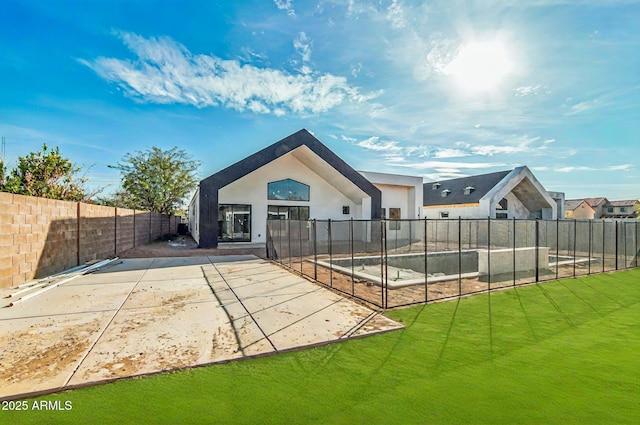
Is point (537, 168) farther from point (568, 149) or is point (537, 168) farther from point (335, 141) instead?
point (335, 141)

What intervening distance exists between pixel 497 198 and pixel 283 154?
15301 mm

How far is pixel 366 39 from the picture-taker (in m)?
8.80

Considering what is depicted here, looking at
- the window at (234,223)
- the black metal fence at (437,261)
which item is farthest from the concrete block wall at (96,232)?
the black metal fence at (437,261)

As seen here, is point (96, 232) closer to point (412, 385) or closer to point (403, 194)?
point (412, 385)

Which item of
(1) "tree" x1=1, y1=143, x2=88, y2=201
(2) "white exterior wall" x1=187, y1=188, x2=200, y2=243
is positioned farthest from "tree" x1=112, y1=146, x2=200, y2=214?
(1) "tree" x1=1, y1=143, x2=88, y2=201

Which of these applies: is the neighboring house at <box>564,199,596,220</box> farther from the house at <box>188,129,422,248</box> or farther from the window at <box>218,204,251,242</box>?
the window at <box>218,204,251,242</box>

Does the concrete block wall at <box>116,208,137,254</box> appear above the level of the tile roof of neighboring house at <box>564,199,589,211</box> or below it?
below

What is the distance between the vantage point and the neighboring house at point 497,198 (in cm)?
2061

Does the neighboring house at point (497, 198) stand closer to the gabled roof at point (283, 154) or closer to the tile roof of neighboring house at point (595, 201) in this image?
the gabled roof at point (283, 154)

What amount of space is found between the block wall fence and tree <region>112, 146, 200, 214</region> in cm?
1587

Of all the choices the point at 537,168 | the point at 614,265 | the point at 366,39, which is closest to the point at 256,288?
the point at 366,39

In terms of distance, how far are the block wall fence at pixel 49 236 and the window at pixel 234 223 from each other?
14.6 ft

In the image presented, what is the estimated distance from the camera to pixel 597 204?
49.3m

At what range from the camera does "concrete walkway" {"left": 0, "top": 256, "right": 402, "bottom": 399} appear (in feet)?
10.1
